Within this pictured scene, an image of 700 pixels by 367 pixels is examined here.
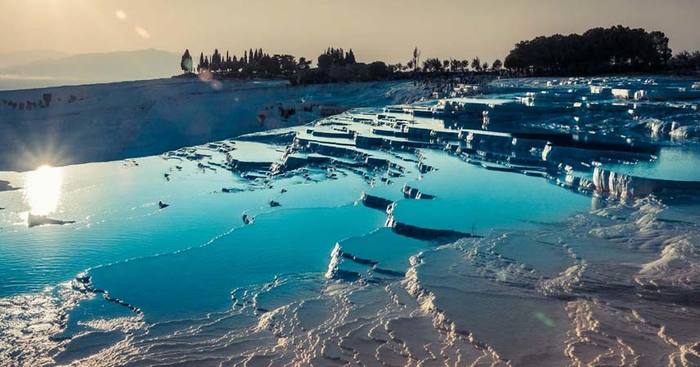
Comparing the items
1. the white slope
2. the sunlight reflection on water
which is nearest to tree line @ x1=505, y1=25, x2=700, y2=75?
the white slope

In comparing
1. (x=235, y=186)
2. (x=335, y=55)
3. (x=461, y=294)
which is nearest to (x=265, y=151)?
(x=235, y=186)

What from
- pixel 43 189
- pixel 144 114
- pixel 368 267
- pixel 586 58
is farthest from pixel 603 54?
pixel 368 267

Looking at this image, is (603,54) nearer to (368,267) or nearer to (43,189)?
(43,189)

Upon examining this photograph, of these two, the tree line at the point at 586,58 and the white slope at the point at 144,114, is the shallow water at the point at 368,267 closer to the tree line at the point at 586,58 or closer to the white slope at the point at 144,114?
the white slope at the point at 144,114

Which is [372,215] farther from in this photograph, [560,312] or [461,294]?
[560,312]

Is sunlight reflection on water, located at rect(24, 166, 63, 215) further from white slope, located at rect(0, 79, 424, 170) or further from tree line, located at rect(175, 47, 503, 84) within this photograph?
tree line, located at rect(175, 47, 503, 84)

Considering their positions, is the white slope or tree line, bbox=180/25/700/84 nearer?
the white slope

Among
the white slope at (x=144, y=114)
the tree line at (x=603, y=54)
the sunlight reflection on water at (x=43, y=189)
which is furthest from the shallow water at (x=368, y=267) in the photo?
the tree line at (x=603, y=54)
